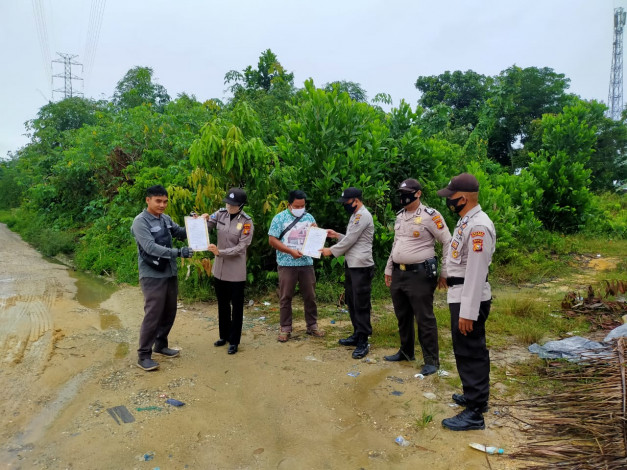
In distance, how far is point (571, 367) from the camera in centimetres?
396

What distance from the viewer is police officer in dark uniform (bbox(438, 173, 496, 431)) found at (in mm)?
3059

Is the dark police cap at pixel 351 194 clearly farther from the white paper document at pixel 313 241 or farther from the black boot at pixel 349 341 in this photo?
the black boot at pixel 349 341

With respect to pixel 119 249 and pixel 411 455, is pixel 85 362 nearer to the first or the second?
pixel 411 455

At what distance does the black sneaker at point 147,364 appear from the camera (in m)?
4.32

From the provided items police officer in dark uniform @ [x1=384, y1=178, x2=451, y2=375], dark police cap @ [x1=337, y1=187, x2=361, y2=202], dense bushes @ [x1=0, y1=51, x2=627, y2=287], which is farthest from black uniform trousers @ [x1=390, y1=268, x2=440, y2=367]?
dense bushes @ [x1=0, y1=51, x2=627, y2=287]

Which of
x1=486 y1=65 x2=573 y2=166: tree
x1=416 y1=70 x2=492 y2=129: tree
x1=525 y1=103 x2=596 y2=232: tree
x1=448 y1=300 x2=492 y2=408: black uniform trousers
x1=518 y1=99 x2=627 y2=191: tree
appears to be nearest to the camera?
x1=448 y1=300 x2=492 y2=408: black uniform trousers

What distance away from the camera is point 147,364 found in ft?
14.2

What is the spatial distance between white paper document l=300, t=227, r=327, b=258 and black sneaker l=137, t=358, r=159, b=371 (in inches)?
74.5

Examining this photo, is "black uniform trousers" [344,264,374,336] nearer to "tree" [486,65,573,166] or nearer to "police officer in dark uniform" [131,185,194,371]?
"police officer in dark uniform" [131,185,194,371]

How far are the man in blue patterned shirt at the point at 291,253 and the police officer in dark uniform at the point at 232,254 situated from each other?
40 centimetres

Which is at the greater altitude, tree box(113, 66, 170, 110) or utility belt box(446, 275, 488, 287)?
tree box(113, 66, 170, 110)

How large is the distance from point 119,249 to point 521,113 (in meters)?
19.0

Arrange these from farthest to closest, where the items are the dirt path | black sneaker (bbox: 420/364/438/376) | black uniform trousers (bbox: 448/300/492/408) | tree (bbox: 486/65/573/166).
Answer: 1. tree (bbox: 486/65/573/166)
2. black sneaker (bbox: 420/364/438/376)
3. black uniform trousers (bbox: 448/300/492/408)
4. the dirt path

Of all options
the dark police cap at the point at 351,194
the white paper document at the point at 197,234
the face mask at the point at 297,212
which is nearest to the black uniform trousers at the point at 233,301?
the white paper document at the point at 197,234
